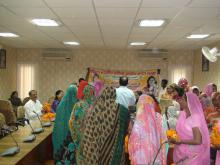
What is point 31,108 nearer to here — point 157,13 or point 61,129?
point 61,129

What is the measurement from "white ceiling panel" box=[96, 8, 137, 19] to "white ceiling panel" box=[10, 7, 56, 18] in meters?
0.74

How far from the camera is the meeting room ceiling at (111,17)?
3.75 meters

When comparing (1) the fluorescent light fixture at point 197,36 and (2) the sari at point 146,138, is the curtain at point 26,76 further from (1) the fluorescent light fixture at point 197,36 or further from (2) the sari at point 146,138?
(2) the sari at point 146,138

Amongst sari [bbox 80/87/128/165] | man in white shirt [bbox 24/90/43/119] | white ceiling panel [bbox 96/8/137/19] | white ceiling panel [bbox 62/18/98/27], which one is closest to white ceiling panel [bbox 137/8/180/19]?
white ceiling panel [bbox 96/8/137/19]

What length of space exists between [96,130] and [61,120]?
1.26 meters

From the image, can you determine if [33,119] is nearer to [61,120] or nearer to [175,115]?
[61,120]

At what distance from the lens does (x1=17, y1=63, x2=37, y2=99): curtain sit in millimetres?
9406

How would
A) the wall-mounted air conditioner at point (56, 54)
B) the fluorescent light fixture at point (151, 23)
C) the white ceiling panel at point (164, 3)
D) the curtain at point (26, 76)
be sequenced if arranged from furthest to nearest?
the curtain at point (26, 76), the wall-mounted air conditioner at point (56, 54), the fluorescent light fixture at point (151, 23), the white ceiling panel at point (164, 3)

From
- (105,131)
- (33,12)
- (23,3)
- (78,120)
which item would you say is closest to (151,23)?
(33,12)

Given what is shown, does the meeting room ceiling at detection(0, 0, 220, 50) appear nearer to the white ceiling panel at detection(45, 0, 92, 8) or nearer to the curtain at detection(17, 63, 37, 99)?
the white ceiling panel at detection(45, 0, 92, 8)

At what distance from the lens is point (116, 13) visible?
4250 mm

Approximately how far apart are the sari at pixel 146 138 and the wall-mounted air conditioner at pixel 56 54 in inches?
276

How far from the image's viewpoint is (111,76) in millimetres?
9305

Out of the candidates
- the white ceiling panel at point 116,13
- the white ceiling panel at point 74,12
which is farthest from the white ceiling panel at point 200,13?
the white ceiling panel at point 74,12
